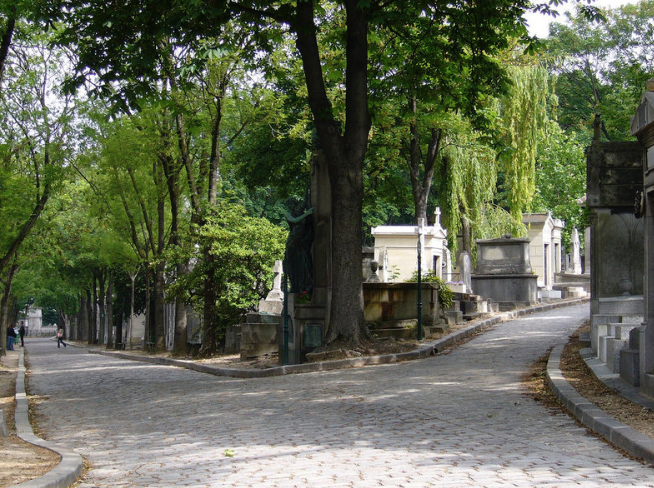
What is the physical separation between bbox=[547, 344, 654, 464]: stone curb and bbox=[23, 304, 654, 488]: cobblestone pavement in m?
0.14

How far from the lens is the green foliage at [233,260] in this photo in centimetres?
2338

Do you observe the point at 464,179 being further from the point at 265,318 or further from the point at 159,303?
the point at 265,318

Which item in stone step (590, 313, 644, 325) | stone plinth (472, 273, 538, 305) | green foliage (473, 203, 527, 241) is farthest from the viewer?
green foliage (473, 203, 527, 241)

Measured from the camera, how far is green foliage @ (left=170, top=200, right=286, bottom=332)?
23.4 metres

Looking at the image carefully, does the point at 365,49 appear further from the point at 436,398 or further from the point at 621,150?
the point at 436,398

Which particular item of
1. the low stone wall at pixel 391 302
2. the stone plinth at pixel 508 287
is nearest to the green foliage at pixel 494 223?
the stone plinth at pixel 508 287

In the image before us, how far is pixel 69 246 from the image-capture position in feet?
138

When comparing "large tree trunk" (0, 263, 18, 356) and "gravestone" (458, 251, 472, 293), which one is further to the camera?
"large tree trunk" (0, 263, 18, 356)

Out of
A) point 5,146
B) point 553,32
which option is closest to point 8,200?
point 5,146

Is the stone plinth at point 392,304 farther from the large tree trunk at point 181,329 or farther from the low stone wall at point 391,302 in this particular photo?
the large tree trunk at point 181,329

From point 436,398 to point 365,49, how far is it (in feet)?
27.8

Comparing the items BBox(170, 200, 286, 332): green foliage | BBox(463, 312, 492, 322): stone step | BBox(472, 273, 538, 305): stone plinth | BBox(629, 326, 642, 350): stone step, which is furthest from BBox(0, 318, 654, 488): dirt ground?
BBox(472, 273, 538, 305): stone plinth

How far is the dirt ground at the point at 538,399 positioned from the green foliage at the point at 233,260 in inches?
286

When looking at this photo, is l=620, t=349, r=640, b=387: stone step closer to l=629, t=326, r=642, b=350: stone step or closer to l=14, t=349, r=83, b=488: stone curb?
l=629, t=326, r=642, b=350: stone step
